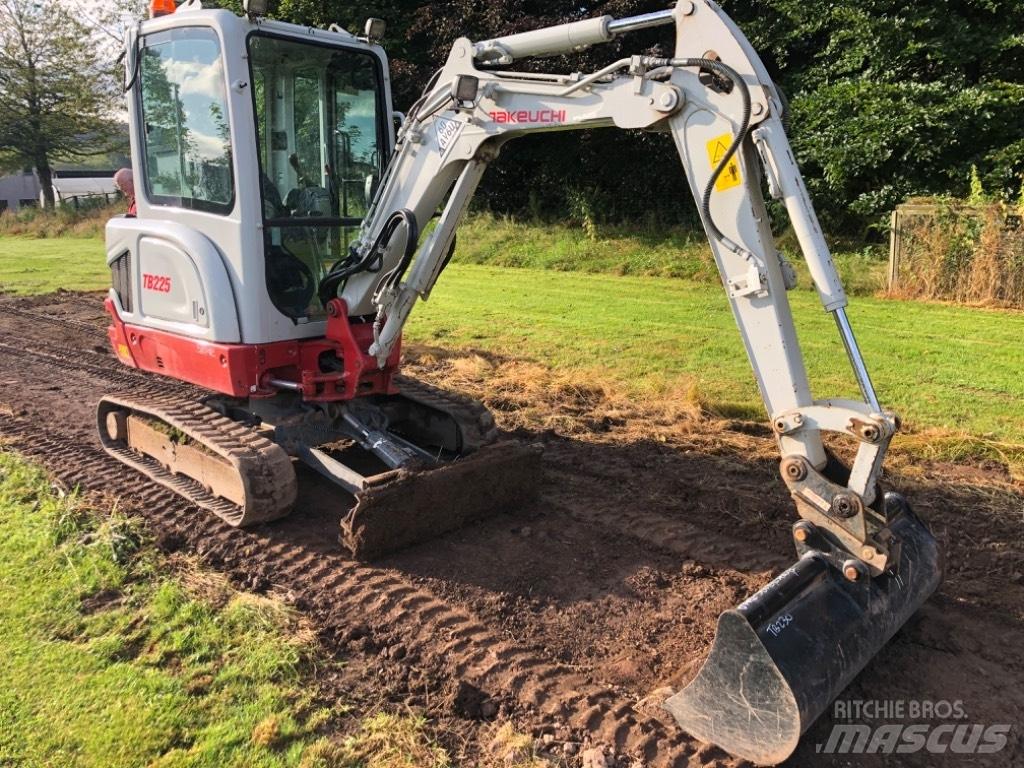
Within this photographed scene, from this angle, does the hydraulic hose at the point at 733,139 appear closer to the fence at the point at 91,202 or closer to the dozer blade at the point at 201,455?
the dozer blade at the point at 201,455

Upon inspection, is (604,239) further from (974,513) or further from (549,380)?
(974,513)

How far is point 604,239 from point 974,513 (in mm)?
13574

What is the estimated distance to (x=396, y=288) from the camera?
16.6 ft

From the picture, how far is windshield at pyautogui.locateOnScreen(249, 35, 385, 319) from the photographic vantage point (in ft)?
16.8

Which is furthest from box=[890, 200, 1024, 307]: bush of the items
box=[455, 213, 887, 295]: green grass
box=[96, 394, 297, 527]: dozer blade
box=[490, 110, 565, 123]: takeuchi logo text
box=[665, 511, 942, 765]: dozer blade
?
box=[96, 394, 297, 527]: dozer blade

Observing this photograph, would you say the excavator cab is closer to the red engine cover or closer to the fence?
the red engine cover

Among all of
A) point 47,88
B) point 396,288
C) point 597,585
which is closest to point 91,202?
point 47,88

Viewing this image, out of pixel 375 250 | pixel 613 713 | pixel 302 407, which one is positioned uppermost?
pixel 375 250

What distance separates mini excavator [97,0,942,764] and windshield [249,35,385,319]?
15mm

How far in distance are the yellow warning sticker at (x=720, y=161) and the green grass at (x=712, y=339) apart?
4.08 meters

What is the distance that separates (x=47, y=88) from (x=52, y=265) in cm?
1848

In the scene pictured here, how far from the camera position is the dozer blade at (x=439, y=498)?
4.58 metres

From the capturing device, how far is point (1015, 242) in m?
11.6

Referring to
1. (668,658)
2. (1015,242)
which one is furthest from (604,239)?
(668,658)
